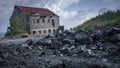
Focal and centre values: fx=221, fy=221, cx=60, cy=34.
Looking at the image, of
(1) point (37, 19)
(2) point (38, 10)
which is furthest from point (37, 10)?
(1) point (37, 19)

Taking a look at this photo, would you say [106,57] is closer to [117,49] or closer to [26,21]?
[117,49]

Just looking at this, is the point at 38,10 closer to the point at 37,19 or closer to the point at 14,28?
the point at 37,19

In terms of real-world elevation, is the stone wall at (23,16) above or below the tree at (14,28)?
above

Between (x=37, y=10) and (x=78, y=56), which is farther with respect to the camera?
(x=37, y=10)

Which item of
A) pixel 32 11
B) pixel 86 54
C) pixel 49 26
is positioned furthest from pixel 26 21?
pixel 86 54

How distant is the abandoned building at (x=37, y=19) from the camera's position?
45.8 metres

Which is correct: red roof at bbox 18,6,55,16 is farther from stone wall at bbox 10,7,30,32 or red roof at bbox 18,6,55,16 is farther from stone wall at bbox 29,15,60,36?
stone wall at bbox 29,15,60,36

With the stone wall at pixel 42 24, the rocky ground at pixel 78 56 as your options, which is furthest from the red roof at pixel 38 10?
the rocky ground at pixel 78 56

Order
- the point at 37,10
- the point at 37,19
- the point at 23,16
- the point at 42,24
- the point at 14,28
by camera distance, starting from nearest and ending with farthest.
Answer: the point at 14,28 → the point at 23,16 → the point at 37,19 → the point at 42,24 → the point at 37,10

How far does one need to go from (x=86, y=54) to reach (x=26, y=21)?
112ft

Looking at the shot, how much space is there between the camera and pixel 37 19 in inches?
1865

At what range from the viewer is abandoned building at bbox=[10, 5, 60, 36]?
45.8 meters

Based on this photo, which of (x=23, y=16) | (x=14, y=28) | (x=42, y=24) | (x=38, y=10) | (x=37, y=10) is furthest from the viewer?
(x=38, y=10)

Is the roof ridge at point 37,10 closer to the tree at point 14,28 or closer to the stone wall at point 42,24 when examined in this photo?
the stone wall at point 42,24
